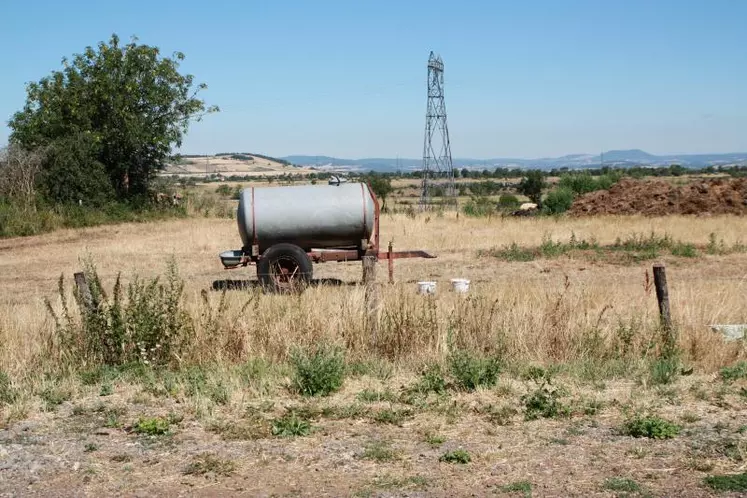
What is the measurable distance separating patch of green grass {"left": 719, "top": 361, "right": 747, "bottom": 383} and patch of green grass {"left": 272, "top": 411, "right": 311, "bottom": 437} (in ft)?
12.7

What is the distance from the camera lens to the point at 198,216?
3381 centimetres

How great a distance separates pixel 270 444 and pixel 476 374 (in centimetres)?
212

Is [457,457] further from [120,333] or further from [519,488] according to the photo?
[120,333]

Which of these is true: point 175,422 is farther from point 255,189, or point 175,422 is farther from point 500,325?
point 255,189

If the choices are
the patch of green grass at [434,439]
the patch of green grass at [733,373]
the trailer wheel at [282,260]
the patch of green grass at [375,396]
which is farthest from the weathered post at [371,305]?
the trailer wheel at [282,260]

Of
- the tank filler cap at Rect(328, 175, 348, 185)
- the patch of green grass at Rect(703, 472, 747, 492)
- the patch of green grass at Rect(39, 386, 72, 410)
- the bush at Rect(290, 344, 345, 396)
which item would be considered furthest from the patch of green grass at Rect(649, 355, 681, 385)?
the tank filler cap at Rect(328, 175, 348, 185)

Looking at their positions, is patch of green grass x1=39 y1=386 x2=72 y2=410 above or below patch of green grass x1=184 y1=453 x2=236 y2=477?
above

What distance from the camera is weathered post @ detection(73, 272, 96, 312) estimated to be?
8508 millimetres

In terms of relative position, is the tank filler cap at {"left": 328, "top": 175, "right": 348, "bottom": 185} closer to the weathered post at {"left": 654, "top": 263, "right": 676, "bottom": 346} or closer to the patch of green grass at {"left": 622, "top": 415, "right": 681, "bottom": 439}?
the weathered post at {"left": 654, "top": 263, "right": 676, "bottom": 346}

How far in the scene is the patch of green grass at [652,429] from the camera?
250 inches

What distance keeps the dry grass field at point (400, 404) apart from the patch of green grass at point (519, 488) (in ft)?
0.04

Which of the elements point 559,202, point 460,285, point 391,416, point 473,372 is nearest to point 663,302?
point 473,372

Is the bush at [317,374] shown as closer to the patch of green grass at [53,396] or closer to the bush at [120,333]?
the bush at [120,333]

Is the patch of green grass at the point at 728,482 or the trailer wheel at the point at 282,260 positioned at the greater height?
the trailer wheel at the point at 282,260
